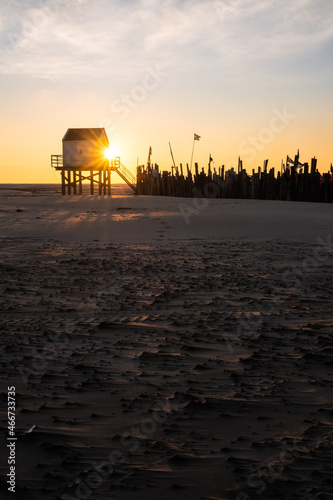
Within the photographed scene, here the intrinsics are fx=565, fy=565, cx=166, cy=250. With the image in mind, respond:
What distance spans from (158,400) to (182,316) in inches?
64.3

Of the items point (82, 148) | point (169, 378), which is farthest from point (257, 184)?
point (169, 378)

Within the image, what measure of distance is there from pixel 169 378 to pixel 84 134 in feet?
122

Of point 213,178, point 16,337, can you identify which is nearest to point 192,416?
point 16,337

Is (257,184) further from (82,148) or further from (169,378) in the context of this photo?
(169,378)

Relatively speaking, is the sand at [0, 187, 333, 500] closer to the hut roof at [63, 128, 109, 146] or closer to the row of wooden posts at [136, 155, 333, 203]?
the row of wooden posts at [136, 155, 333, 203]

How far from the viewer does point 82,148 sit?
38812 mm

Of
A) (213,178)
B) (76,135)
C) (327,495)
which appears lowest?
(327,495)

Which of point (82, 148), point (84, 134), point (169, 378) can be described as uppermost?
point (84, 134)

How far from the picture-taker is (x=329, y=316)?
4.32 meters

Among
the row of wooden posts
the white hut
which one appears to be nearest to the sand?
the row of wooden posts

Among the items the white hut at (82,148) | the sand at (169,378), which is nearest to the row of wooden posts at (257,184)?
the white hut at (82,148)

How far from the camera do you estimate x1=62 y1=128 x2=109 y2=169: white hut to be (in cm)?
3881

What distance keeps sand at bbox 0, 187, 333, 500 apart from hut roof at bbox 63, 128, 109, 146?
33.0 metres

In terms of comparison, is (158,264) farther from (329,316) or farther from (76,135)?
(76,135)
